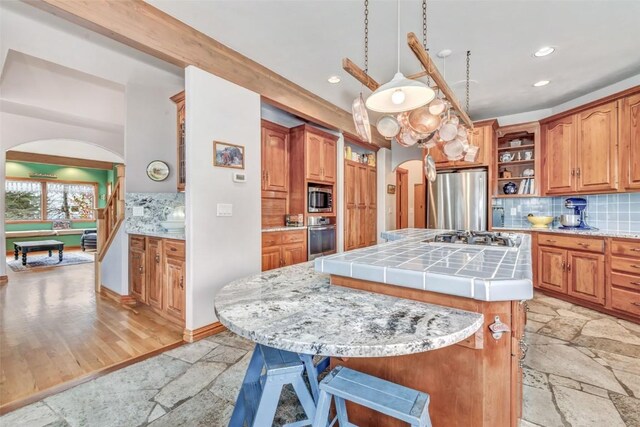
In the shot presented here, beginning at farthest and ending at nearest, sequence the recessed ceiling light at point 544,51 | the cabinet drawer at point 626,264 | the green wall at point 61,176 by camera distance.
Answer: the green wall at point 61,176
the cabinet drawer at point 626,264
the recessed ceiling light at point 544,51

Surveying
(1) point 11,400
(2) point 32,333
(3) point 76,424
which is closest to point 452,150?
(3) point 76,424

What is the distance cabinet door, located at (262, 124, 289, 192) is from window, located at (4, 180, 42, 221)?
905 centimetres

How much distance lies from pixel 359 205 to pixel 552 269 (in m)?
2.87

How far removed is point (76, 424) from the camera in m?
1.50

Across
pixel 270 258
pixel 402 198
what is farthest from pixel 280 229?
pixel 402 198

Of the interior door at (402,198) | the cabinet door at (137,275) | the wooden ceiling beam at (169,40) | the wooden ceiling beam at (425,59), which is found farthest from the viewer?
the interior door at (402,198)

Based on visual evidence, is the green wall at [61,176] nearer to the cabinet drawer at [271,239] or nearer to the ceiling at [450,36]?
the cabinet drawer at [271,239]

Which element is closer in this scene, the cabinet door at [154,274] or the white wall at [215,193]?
the white wall at [215,193]

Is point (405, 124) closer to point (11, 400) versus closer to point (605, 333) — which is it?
point (605, 333)

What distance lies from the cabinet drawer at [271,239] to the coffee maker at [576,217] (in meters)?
3.88

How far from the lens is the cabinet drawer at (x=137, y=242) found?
3289 millimetres

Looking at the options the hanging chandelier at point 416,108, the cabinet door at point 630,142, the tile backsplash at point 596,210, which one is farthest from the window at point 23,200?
the cabinet door at point 630,142

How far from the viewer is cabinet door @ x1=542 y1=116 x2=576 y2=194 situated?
3.79m

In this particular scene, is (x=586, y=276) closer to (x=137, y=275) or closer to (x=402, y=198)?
(x=402, y=198)
